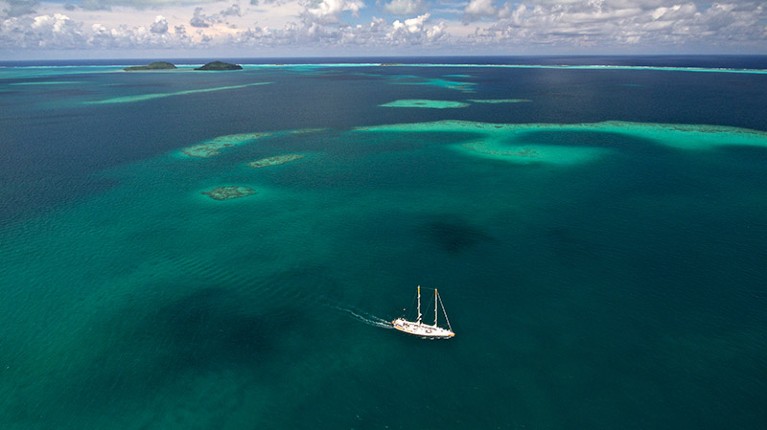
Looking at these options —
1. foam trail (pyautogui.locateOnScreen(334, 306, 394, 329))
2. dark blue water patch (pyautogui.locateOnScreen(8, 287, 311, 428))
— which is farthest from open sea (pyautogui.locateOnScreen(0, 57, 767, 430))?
foam trail (pyautogui.locateOnScreen(334, 306, 394, 329))

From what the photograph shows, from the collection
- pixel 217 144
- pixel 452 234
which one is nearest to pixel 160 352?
pixel 452 234

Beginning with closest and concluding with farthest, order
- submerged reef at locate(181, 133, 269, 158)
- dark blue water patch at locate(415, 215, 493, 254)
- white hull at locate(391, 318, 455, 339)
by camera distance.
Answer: white hull at locate(391, 318, 455, 339) < dark blue water patch at locate(415, 215, 493, 254) < submerged reef at locate(181, 133, 269, 158)

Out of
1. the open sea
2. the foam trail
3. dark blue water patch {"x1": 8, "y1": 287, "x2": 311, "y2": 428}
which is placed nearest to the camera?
the open sea

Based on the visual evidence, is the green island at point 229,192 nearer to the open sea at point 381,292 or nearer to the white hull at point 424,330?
the open sea at point 381,292

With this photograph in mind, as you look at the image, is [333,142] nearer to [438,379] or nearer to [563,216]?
[563,216]

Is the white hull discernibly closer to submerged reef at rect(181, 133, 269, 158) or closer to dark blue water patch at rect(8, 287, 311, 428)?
dark blue water patch at rect(8, 287, 311, 428)
